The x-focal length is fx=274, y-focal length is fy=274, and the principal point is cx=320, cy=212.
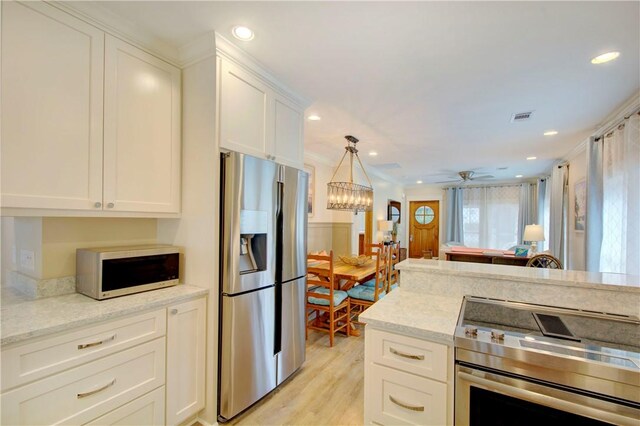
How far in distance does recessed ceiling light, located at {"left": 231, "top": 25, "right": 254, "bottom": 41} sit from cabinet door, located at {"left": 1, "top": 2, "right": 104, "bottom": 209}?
0.73m

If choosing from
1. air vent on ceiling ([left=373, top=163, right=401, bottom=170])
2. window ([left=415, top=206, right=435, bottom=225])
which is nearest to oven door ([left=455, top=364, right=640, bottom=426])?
air vent on ceiling ([left=373, top=163, right=401, bottom=170])

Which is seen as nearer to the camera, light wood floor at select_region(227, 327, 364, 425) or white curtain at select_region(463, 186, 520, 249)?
light wood floor at select_region(227, 327, 364, 425)

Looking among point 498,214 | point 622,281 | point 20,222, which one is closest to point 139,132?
point 20,222

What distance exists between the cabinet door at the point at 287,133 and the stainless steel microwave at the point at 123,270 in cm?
110

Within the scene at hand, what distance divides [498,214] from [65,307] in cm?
858

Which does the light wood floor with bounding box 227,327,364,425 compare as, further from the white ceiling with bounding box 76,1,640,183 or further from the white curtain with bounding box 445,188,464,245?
the white curtain with bounding box 445,188,464,245

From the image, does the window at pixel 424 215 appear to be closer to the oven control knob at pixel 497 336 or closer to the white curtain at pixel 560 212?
the white curtain at pixel 560 212

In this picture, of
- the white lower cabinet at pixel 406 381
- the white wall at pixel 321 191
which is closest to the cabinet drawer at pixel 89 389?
the white lower cabinet at pixel 406 381

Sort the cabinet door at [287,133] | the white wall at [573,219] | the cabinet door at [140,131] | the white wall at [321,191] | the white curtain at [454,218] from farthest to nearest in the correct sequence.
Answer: the white curtain at [454,218]
the white wall at [321,191]
the white wall at [573,219]
the cabinet door at [287,133]
the cabinet door at [140,131]

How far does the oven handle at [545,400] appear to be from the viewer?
3.26 feet

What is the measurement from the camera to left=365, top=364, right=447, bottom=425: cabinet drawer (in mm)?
1241

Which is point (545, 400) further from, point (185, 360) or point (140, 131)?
point (140, 131)

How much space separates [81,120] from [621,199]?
169 inches

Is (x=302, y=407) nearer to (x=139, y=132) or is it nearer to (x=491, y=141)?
(x=139, y=132)
